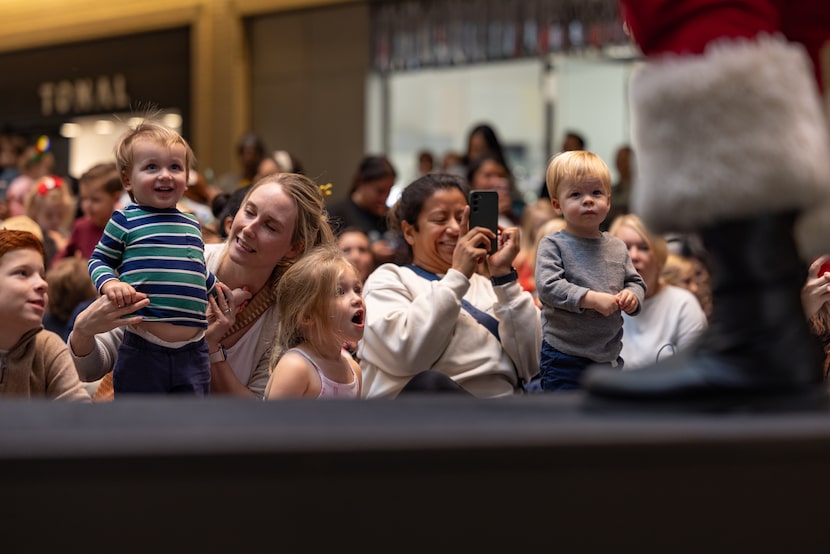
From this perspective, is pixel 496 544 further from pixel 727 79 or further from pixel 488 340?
pixel 488 340

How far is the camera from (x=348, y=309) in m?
2.79

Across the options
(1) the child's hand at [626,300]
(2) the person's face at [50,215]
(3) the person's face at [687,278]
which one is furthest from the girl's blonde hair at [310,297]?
(2) the person's face at [50,215]

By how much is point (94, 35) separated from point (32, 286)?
33.9 feet

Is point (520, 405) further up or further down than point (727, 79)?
further down

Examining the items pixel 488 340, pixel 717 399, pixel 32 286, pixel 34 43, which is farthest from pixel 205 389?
pixel 34 43

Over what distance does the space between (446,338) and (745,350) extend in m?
1.43

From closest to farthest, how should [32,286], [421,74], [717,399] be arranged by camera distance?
[717,399] < [32,286] < [421,74]

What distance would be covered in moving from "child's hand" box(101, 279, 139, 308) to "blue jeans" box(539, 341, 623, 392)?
1.04m

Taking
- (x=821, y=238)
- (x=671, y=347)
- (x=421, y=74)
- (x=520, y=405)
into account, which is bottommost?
(x=671, y=347)

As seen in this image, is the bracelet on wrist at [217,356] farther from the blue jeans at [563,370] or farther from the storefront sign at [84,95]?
the storefront sign at [84,95]

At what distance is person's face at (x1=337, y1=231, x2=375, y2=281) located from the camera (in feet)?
14.0

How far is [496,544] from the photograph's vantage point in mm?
1285

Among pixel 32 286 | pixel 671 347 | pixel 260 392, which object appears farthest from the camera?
pixel 671 347

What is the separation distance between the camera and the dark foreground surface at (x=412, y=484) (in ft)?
3.99
